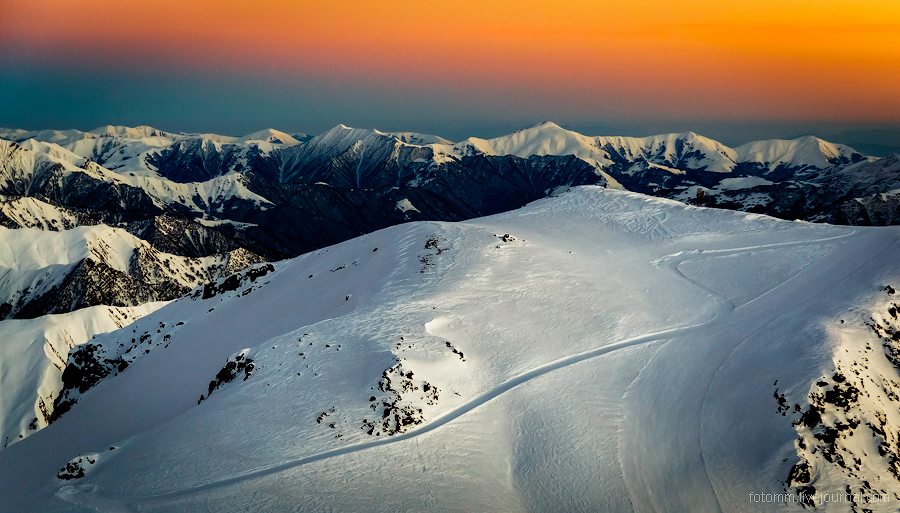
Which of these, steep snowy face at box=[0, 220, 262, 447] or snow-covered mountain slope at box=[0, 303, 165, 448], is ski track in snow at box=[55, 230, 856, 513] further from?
snow-covered mountain slope at box=[0, 303, 165, 448]

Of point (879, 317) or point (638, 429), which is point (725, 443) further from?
point (879, 317)

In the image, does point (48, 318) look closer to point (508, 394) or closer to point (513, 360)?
point (513, 360)

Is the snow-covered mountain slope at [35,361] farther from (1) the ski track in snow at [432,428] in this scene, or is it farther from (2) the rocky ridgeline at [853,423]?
(2) the rocky ridgeline at [853,423]

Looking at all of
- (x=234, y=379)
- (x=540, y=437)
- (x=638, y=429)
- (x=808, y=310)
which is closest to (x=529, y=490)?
(x=540, y=437)

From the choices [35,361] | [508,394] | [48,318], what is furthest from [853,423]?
[48,318]

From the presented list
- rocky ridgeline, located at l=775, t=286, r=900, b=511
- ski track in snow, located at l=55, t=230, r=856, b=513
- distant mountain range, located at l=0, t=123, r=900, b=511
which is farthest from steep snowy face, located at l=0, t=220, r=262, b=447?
rocky ridgeline, located at l=775, t=286, r=900, b=511
